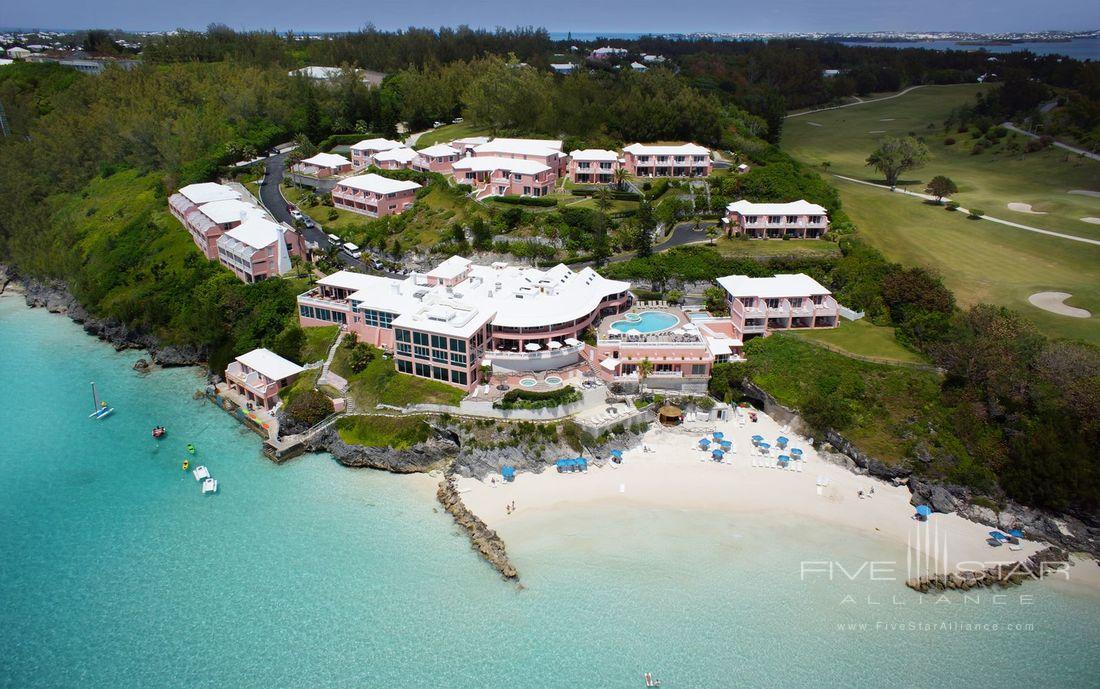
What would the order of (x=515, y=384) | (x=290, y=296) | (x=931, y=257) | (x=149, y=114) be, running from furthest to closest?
(x=149, y=114) < (x=931, y=257) < (x=290, y=296) < (x=515, y=384)

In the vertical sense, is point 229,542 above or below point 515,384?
below

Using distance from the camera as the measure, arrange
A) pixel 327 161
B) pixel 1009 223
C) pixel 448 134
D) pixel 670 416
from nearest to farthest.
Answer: pixel 670 416 < pixel 1009 223 < pixel 327 161 < pixel 448 134

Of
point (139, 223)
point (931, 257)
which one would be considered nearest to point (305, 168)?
point (139, 223)

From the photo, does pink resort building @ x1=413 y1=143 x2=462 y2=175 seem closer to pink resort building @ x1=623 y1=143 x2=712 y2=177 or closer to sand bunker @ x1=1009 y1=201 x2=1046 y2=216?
pink resort building @ x1=623 y1=143 x2=712 y2=177

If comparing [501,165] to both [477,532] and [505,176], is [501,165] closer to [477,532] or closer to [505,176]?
[505,176]

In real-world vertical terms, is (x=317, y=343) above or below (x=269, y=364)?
above

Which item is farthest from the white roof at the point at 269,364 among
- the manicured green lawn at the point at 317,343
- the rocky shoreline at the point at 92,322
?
the rocky shoreline at the point at 92,322

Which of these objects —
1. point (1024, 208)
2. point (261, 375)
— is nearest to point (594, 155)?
point (261, 375)

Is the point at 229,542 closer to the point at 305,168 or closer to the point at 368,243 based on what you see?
the point at 368,243
